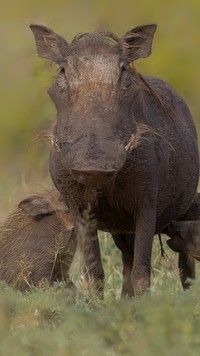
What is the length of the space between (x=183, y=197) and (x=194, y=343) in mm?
3057

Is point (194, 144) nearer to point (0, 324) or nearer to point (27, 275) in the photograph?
point (27, 275)

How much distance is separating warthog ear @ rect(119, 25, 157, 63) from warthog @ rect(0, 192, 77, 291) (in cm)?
140

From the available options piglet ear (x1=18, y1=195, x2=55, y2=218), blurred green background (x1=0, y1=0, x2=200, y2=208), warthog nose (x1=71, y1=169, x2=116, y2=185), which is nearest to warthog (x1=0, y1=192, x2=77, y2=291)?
piglet ear (x1=18, y1=195, x2=55, y2=218)

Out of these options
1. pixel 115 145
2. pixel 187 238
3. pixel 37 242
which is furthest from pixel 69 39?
pixel 115 145

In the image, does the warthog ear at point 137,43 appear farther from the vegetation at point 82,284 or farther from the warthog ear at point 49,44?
the vegetation at point 82,284

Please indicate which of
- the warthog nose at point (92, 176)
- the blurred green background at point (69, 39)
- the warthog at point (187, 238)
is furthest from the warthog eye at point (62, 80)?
the blurred green background at point (69, 39)

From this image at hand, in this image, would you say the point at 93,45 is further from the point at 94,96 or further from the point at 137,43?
the point at 94,96

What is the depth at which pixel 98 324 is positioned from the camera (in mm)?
7438

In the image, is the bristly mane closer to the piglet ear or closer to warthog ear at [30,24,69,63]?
warthog ear at [30,24,69,63]

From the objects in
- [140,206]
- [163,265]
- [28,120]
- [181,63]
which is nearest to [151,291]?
[140,206]

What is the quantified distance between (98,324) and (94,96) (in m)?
1.80

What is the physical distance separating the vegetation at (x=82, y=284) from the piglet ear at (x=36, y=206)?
1.32ft

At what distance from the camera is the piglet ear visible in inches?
411

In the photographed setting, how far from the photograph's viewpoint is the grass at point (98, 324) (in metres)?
6.97
